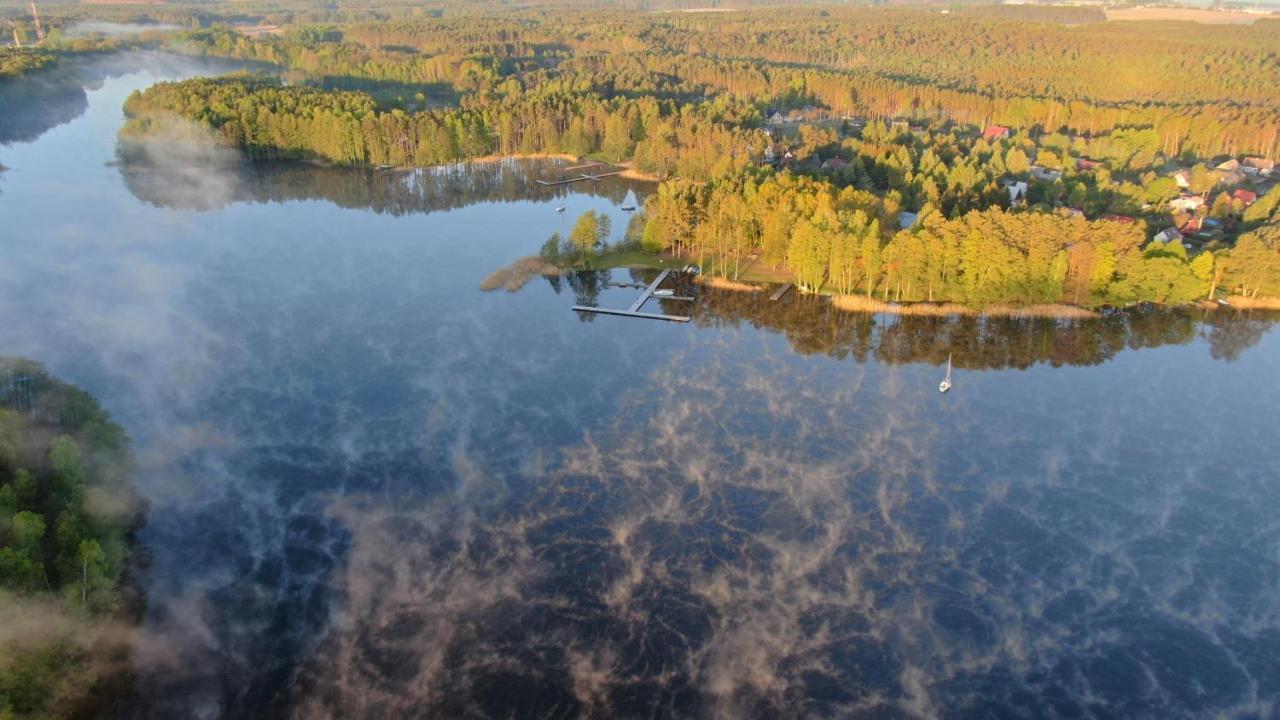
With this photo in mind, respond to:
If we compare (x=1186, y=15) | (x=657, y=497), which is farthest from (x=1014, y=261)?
(x=1186, y=15)

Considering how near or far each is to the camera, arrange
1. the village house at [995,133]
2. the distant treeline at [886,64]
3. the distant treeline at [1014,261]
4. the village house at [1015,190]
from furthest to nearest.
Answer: the distant treeline at [886,64], the village house at [995,133], the village house at [1015,190], the distant treeline at [1014,261]

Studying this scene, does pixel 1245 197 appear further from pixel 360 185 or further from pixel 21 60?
pixel 21 60

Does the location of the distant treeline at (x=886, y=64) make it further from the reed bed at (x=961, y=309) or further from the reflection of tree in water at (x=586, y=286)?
the reflection of tree in water at (x=586, y=286)

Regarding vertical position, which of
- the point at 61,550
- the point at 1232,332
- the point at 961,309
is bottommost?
the point at 1232,332

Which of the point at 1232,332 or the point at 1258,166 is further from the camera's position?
the point at 1258,166

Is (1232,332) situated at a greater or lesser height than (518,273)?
lesser

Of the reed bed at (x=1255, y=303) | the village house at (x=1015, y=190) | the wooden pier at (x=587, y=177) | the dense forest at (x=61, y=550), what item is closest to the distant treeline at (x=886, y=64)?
the village house at (x=1015, y=190)
